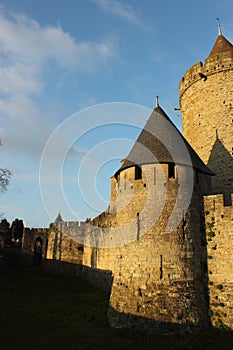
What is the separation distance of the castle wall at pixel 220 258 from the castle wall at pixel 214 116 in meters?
5.22

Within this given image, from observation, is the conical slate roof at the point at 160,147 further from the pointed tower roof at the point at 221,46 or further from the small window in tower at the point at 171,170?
the pointed tower roof at the point at 221,46

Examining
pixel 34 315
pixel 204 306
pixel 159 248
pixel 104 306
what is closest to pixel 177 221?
pixel 159 248

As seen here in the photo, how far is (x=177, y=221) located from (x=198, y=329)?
3.76m

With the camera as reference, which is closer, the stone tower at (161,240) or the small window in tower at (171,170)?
the stone tower at (161,240)

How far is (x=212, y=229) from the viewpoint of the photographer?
11523mm

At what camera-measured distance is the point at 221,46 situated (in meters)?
19.7

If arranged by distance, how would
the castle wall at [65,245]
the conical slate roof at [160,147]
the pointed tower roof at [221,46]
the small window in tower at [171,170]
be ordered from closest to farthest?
the small window in tower at [171,170], the conical slate roof at [160,147], the pointed tower roof at [221,46], the castle wall at [65,245]

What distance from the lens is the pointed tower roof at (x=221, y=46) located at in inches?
761

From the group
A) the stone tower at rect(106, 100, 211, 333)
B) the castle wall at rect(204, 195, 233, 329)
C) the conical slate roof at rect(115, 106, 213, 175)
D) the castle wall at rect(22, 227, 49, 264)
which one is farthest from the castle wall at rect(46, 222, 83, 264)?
Answer: the castle wall at rect(204, 195, 233, 329)

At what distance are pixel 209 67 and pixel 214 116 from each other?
332 centimetres

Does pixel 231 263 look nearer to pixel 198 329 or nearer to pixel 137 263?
pixel 198 329

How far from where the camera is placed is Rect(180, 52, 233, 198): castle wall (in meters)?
16.8

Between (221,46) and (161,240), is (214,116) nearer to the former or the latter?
(221,46)

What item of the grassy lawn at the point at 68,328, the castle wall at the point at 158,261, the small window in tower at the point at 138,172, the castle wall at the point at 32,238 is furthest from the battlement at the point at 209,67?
the castle wall at the point at 32,238
